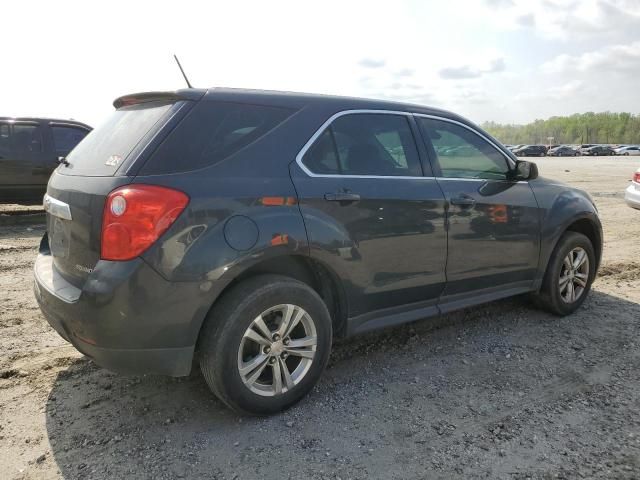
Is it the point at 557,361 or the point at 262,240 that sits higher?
the point at 262,240

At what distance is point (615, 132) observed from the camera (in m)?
123

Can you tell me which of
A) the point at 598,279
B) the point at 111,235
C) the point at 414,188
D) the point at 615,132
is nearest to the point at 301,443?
the point at 111,235

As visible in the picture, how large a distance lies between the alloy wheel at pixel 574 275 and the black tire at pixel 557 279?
4cm

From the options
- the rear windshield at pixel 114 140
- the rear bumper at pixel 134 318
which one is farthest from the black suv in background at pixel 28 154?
the rear bumper at pixel 134 318

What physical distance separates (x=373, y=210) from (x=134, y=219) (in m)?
1.44

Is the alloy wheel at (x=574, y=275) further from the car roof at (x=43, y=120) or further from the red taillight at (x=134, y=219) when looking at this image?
the car roof at (x=43, y=120)

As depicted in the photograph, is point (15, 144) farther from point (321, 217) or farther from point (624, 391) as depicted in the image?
point (624, 391)

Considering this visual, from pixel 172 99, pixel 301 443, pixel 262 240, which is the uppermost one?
pixel 172 99

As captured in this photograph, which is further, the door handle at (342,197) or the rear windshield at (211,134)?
the door handle at (342,197)

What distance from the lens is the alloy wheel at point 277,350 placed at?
116 inches

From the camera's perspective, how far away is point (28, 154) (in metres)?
9.61

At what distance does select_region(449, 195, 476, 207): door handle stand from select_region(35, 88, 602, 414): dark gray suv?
0.03ft

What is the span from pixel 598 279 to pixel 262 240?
4.69m

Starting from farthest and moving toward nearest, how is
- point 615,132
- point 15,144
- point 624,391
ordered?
point 615,132
point 15,144
point 624,391
